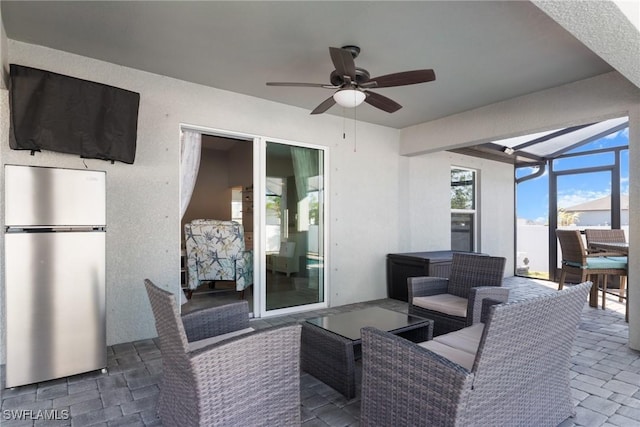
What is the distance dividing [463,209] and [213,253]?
16.2ft

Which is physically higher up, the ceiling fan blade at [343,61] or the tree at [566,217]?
the ceiling fan blade at [343,61]

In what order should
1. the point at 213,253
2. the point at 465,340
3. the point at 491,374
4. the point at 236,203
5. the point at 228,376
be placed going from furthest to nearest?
1. the point at 236,203
2. the point at 213,253
3. the point at 465,340
4. the point at 228,376
5. the point at 491,374

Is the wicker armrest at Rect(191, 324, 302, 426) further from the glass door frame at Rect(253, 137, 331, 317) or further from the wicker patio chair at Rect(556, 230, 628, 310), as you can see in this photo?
the wicker patio chair at Rect(556, 230, 628, 310)

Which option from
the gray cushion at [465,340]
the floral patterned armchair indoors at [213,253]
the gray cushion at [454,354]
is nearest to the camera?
the gray cushion at [454,354]

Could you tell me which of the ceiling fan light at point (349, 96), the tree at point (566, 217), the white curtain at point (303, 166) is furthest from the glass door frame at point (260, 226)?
the tree at point (566, 217)

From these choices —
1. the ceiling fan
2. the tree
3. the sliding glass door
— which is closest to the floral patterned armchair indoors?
the sliding glass door

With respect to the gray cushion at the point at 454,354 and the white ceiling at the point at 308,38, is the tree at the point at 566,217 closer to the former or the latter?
the white ceiling at the point at 308,38

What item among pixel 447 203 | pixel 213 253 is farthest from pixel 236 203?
pixel 447 203

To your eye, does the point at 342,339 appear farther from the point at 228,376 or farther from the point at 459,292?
the point at 459,292

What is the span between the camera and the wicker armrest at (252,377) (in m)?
1.58

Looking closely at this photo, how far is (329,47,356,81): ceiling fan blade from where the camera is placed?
2.33m

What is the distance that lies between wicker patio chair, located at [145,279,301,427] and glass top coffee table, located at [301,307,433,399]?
54cm

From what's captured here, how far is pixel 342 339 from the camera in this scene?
240 centimetres

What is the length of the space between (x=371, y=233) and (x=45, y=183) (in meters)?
3.97
